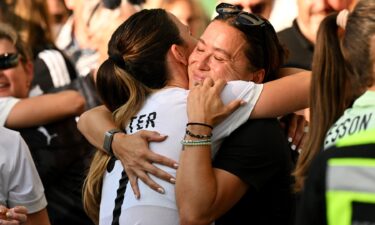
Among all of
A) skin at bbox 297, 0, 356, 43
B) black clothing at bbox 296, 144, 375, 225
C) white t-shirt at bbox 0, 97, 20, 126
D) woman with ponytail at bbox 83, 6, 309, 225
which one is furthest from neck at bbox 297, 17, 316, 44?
black clothing at bbox 296, 144, 375, 225

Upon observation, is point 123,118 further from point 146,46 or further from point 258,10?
point 258,10

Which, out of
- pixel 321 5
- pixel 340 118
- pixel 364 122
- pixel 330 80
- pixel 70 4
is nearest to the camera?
pixel 364 122

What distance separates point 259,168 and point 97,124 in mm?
720

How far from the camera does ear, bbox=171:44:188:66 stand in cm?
325

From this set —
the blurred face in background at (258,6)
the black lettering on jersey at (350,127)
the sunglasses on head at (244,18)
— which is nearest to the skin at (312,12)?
→ the blurred face in background at (258,6)

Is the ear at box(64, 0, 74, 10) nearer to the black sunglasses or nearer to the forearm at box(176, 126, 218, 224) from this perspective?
the black sunglasses

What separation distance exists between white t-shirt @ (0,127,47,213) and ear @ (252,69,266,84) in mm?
905

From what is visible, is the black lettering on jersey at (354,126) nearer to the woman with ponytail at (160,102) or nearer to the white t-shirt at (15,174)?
the woman with ponytail at (160,102)

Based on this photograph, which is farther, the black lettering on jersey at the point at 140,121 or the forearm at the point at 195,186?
the black lettering on jersey at the point at 140,121

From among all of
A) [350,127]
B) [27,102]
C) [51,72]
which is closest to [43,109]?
[27,102]

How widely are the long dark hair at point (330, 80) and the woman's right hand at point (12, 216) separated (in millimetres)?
1031

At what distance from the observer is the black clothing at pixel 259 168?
2924 mm

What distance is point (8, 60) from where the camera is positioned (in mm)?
4664

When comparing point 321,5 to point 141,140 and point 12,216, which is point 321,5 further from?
point 12,216
